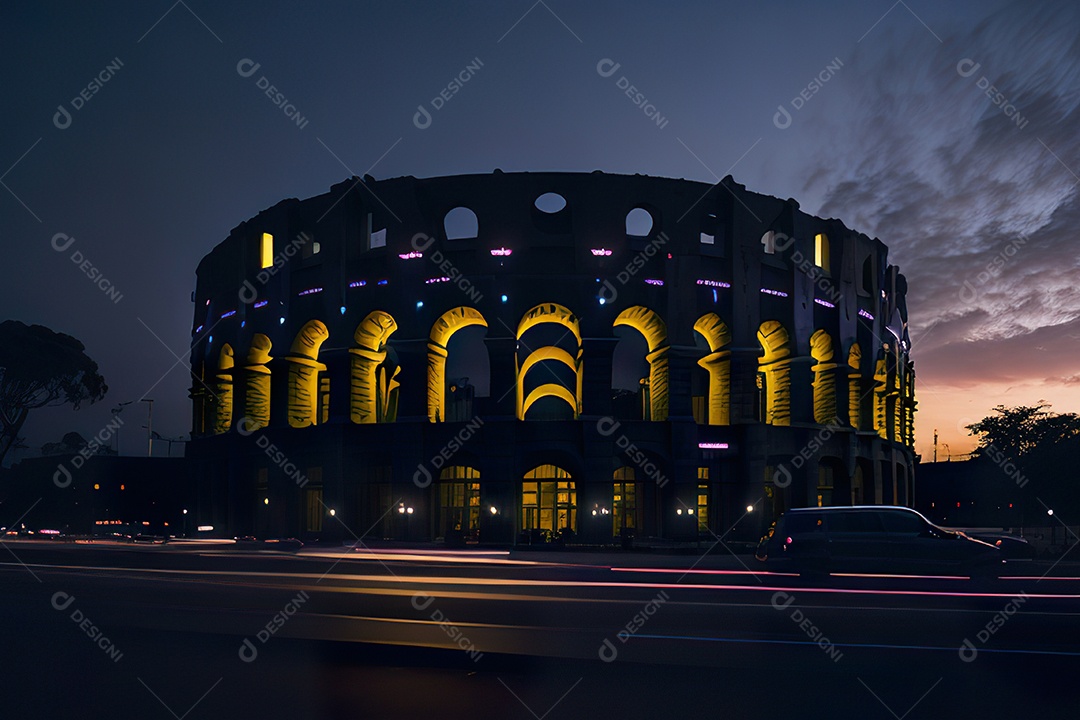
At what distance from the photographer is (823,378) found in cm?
5141

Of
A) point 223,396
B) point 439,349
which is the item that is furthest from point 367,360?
point 223,396

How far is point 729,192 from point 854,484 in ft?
68.8

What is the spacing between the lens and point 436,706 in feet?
25.3

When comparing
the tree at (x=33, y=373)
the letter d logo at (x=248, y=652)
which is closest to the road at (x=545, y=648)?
the letter d logo at (x=248, y=652)

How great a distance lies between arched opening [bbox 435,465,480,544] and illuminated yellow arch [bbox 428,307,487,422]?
3245 millimetres

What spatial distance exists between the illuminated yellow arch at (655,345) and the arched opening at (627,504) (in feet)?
12.1

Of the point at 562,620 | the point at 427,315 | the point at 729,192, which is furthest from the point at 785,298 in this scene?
the point at 562,620

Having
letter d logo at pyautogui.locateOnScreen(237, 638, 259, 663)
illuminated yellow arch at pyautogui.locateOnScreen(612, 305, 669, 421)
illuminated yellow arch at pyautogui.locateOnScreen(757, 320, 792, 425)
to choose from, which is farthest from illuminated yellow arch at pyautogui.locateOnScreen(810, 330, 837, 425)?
letter d logo at pyautogui.locateOnScreen(237, 638, 259, 663)

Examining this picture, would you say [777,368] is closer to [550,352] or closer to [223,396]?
[550,352]

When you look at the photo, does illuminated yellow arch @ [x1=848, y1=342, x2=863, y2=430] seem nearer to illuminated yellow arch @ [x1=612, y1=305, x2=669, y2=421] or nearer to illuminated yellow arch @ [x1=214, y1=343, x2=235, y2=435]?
illuminated yellow arch @ [x1=612, y1=305, x2=669, y2=421]

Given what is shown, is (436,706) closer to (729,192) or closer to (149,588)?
(149,588)

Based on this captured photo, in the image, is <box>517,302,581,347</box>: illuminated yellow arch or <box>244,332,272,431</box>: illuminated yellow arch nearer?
<box>517,302,581,347</box>: illuminated yellow arch

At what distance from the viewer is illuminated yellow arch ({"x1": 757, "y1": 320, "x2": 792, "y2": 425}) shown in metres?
48.3

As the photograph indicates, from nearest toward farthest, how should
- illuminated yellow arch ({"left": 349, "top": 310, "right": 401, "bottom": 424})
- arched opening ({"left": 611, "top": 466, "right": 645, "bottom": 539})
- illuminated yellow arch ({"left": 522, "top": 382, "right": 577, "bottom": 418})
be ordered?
arched opening ({"left": 611, "top": 466, "right": 645, "bottom": 539}), illuminated yellow arch ({"left": 349, "top": 310, "right": 401, "bottom": 424}), illuminated yellow arch ({"left": 522, "top": 382, "right": 577, "bottom": 418})
